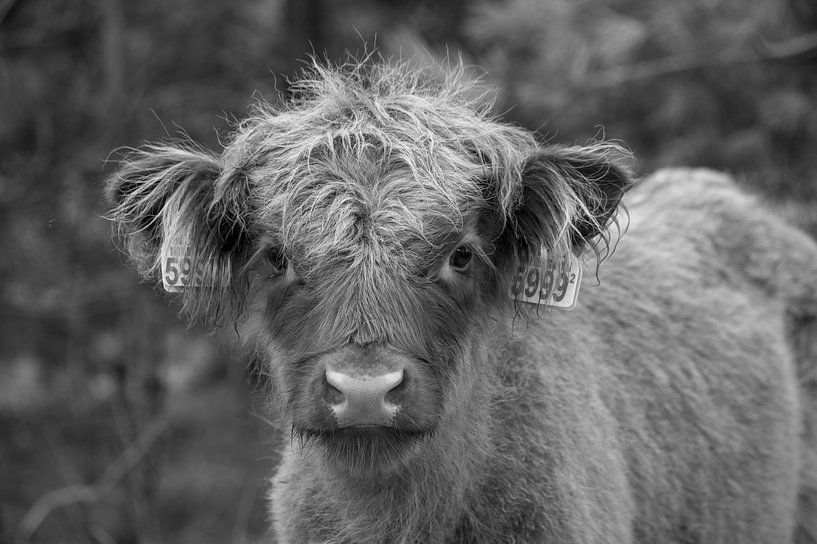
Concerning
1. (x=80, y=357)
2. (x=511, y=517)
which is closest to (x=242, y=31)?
(x=80, y=357)

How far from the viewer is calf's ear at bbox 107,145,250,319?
3846mm

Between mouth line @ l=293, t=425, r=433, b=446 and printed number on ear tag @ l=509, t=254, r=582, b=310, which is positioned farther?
printed number on ear tag @ l=509, t=254, r=582, b=310

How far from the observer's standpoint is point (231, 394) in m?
12.1

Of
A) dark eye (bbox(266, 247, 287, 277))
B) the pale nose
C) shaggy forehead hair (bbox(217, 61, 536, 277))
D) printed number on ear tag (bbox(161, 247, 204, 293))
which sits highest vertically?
shaggy forehead hair (bbox(217, 61, 536, 277))

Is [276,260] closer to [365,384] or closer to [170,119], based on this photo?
[365,384]

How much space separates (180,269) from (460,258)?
3.91 ft

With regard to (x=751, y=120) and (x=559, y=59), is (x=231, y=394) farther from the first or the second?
(x=751, y=120)

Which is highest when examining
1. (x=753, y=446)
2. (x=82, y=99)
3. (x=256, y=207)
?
(x=82, y=99)

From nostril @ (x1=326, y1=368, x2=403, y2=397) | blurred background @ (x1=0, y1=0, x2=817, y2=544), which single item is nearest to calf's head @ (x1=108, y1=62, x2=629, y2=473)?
nostril @ (x1=326, y1=368, x2=403, y2=397)

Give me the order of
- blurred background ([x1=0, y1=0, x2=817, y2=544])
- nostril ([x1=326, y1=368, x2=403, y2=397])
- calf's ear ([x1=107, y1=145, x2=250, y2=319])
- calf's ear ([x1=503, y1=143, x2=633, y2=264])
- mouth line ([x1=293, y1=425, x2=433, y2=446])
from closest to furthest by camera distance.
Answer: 1. nostril ([x1=326, y1=368, x2=403, y2=397])
2. mouth line ([x1=293, y1=425, x2=433, y2=446])
3. calf's ear ([x1=503, y1=143, x2=633, y2=264])
4. calf's ear ([x1=107, y1=145, x2=250, y2=319])
5. blurred background ([x1=0, y1=0, x2=817, y2=544])

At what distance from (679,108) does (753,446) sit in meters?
4.50

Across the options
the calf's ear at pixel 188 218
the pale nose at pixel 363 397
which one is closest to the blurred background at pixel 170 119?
the calf's ear at pixel 188 218

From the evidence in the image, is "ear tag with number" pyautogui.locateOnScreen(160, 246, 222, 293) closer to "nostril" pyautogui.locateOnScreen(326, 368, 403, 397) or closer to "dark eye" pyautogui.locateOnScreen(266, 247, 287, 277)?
"dark eye" pyautogui.locateOnScreen(266, 247, 287, 277)

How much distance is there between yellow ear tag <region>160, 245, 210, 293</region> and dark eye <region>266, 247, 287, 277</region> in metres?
0.34
